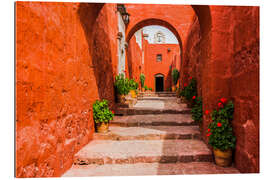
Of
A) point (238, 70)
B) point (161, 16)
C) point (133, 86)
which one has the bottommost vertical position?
point (133, 86)

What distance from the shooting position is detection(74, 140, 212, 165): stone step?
8.12 feet

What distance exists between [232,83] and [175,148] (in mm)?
1365

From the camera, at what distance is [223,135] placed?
7.79ft

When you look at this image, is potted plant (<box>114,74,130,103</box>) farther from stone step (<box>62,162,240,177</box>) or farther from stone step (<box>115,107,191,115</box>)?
stone step (<box>62,162,240,177</box>)

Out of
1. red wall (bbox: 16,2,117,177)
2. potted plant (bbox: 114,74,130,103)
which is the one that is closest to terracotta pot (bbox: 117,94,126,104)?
potted plant (bbox: 114,74,130,103)

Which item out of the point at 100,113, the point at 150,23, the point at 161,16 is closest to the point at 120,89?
the point at 100,113

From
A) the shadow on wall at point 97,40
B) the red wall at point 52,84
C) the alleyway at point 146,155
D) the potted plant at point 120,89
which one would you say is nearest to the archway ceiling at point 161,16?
the potted plant at point 120,89

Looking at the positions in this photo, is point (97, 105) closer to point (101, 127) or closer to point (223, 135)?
point (101, 127)

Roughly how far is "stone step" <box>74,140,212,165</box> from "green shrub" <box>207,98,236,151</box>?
0.98ft

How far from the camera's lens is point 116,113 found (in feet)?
16.7

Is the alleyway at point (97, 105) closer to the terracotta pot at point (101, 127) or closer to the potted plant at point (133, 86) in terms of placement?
the terracotta pot at point (101, 127)

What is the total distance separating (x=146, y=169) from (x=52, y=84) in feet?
5.44

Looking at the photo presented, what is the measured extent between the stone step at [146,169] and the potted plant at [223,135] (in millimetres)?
143

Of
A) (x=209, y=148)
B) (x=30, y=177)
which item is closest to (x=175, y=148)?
(x=209, y=148)
